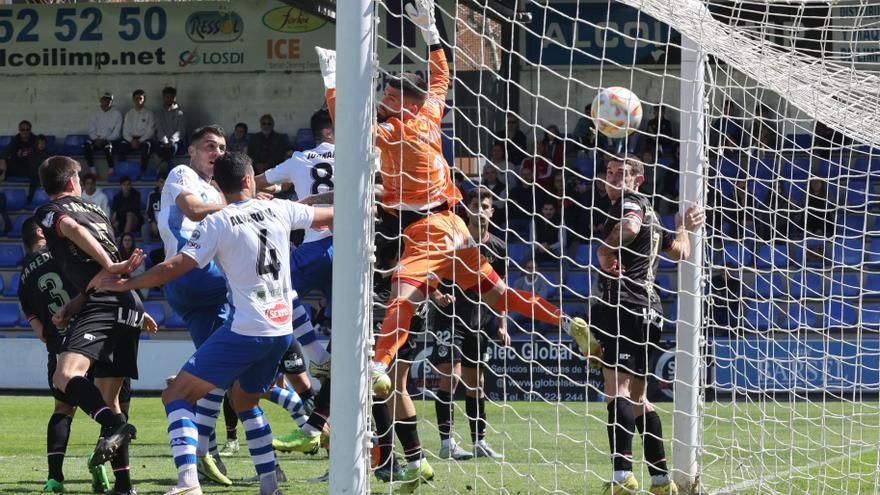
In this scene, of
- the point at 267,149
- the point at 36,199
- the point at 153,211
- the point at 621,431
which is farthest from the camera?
the point at 36,199

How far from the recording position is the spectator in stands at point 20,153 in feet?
65.9

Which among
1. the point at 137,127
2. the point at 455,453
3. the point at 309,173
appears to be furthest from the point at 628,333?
the point at 137,127

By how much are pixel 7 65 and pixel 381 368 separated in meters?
17.5

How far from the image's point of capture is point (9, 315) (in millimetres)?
18266

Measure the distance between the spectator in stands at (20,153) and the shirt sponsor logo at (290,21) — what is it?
4455 millimetres

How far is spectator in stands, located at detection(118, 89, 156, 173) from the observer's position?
20.1 metres

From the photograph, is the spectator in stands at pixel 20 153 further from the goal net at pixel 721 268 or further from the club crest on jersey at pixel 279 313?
the club crest on jersey at pixel 279 313

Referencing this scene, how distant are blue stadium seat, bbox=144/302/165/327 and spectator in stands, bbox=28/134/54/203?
3.50 m

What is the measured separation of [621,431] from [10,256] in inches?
590

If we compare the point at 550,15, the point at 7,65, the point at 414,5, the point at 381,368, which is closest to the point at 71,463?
the point at 381,368

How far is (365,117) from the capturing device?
504cm

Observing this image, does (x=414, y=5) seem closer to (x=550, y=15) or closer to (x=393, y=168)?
(x=393, y=168)

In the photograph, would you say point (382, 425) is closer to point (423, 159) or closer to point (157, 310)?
point (423, 159)

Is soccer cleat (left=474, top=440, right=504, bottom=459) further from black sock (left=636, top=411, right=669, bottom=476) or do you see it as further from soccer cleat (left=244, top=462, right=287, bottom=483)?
black sock (left=636, top=411, right=669, bottom=476)
